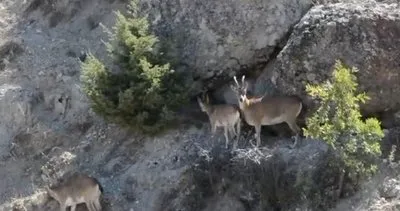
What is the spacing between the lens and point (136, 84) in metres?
16.6

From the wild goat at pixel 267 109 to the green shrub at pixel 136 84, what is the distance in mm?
1439

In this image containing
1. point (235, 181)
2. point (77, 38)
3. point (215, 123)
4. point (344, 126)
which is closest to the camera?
point (344, 126)

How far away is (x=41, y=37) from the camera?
70.5 feet

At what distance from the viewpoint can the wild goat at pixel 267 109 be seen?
1560 centimetres

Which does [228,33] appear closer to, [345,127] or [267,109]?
[267,109]

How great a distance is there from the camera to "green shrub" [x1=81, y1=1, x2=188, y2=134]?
1648 cm

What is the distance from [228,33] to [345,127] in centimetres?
460

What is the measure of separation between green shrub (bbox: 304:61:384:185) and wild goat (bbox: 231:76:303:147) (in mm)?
1825

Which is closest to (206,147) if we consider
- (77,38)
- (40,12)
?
(77,38)

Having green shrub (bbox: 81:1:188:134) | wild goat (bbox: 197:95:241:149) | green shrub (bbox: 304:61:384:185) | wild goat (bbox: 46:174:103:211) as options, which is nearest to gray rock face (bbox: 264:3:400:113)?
wild goat (bbox: 197:95:241:149)

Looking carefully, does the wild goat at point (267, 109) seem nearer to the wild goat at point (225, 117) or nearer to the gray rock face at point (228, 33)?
the wild goat at point (225, 117)

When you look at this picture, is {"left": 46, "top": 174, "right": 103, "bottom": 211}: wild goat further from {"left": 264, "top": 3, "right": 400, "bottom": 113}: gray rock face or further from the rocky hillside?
{"left": 264, "top": 3, "right": 400, "bottom": 113}: gray rock face

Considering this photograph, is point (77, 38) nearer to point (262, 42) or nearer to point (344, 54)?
point (262, 42)

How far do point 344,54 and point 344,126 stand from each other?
2472 mm
